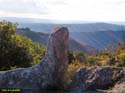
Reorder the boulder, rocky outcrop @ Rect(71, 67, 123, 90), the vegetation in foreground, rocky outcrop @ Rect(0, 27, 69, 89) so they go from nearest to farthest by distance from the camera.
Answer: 1. the boulder
2. rocky outcrop @ Rect(71, 67, 123, 90)
3. rocky outcrop @ Rect(0, 27, 69, 89)
4. the vegetation in foreground

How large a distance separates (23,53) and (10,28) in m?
2.41

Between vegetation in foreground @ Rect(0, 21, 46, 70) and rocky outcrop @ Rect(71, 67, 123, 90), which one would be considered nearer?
rocky outcrop @ Rect(71, 67, 123, 90)

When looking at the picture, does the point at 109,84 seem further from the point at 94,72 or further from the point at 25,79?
the point at 25,79

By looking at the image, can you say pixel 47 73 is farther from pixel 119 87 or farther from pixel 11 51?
pixel 11 51

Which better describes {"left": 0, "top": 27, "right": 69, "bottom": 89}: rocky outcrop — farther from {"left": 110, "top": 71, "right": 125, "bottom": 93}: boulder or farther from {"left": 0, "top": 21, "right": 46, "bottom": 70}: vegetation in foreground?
{"left": 0, "top": 21, "right": 46, "bottom": 70}: vegetation in foreground

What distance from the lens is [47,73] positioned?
64.7ft

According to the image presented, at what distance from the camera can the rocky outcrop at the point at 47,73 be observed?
1972cm

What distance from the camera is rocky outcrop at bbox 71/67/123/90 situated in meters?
19.2

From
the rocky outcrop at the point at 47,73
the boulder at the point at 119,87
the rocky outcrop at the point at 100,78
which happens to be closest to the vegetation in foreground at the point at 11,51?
the rocky outcrop at the point at 47,73

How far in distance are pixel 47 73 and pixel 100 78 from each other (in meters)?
2.35

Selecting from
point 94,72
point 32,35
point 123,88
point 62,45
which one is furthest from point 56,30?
point 32,35

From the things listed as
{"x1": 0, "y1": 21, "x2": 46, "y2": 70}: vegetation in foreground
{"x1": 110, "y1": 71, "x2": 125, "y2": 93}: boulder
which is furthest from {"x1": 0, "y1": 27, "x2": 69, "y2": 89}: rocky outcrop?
{"x1": 0, "y1": 21, "x2": 46, "y2": 70}: vegetation in foreground

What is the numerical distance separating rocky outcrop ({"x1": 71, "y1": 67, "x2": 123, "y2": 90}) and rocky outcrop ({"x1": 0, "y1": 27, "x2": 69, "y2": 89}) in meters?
0.97

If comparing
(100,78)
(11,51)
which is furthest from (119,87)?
(11,51)
